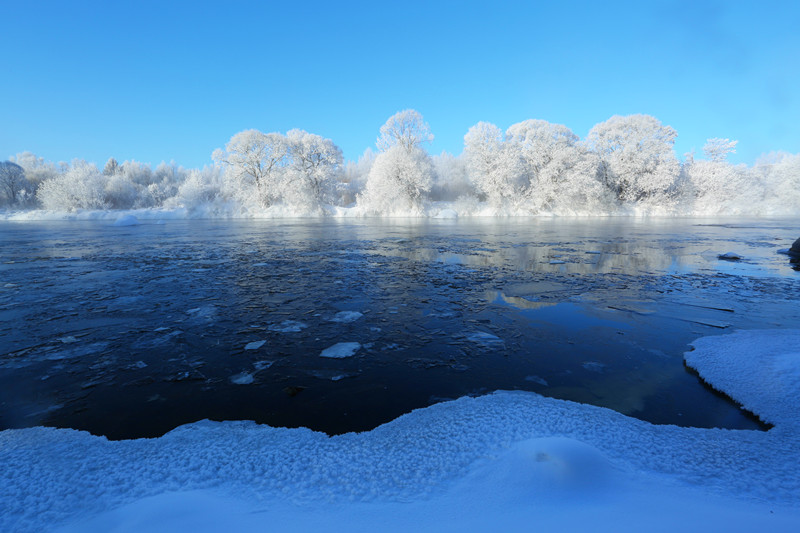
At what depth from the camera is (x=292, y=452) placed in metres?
2.19

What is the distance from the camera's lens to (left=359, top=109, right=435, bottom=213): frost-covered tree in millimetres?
38188

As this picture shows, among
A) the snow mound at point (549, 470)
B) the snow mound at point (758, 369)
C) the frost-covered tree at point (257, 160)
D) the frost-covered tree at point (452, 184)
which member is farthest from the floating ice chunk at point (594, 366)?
the frost-covered tree at point (452, 184)

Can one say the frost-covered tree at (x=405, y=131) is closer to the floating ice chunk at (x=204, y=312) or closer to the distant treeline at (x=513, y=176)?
the distant treeline at (x=513, y=176)

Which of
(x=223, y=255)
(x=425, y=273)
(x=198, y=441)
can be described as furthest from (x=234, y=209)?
(x=198, y=441)

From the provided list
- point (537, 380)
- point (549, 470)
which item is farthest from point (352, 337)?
point (549, 470)

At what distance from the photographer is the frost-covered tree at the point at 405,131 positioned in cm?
4028

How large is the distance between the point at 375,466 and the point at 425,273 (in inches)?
242

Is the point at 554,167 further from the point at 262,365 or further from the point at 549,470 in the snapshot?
the point at 549,470

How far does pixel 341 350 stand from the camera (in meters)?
3.95

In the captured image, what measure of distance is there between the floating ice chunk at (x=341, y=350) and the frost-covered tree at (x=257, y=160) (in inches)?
1603

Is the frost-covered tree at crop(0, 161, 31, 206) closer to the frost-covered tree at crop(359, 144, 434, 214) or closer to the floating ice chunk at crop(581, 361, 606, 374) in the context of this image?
the frost-covered tree at crop(359, 144, 434, 214)

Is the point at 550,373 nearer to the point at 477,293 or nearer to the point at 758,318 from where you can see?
the point at 477,293

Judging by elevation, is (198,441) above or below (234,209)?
below

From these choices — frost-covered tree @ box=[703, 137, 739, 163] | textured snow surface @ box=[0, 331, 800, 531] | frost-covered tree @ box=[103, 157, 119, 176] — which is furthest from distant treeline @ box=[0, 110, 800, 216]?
textured snow surface @ box=[0, 331, 800, 531]
